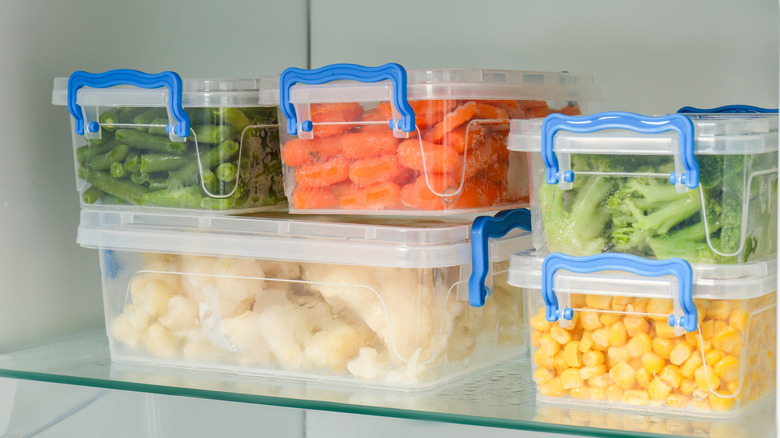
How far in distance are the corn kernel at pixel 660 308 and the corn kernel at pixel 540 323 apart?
90 millimetres

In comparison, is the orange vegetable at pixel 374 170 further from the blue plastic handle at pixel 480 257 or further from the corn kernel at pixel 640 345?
the corn kernel at pixel 640 345

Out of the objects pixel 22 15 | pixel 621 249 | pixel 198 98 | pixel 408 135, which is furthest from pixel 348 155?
pixel 22 15

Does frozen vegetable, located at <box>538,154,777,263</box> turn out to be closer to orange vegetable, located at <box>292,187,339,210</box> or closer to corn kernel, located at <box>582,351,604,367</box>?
corn kernel, located at <box>582,351,604,367</box>

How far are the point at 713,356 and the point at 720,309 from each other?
0.04 m

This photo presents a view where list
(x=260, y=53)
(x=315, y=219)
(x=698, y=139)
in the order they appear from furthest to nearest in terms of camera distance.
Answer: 1. (x=260, y=53)
2. (x=315, y=219)
3. (x=698, y=139)

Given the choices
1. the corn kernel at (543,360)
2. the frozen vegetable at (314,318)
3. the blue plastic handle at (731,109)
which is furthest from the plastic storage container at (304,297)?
the blue plastic handle at (731,109)

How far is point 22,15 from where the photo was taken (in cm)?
101

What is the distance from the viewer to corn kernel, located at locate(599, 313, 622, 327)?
0.81m

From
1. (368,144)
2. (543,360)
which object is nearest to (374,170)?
(368,144)

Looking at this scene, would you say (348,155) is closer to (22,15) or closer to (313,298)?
(313,298)

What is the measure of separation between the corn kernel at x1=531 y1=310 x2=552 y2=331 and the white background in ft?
1.18

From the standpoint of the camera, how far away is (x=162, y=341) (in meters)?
1.00

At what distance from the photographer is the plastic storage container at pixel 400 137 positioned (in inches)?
35.3

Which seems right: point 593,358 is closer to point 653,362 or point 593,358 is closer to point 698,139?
point 653,362
